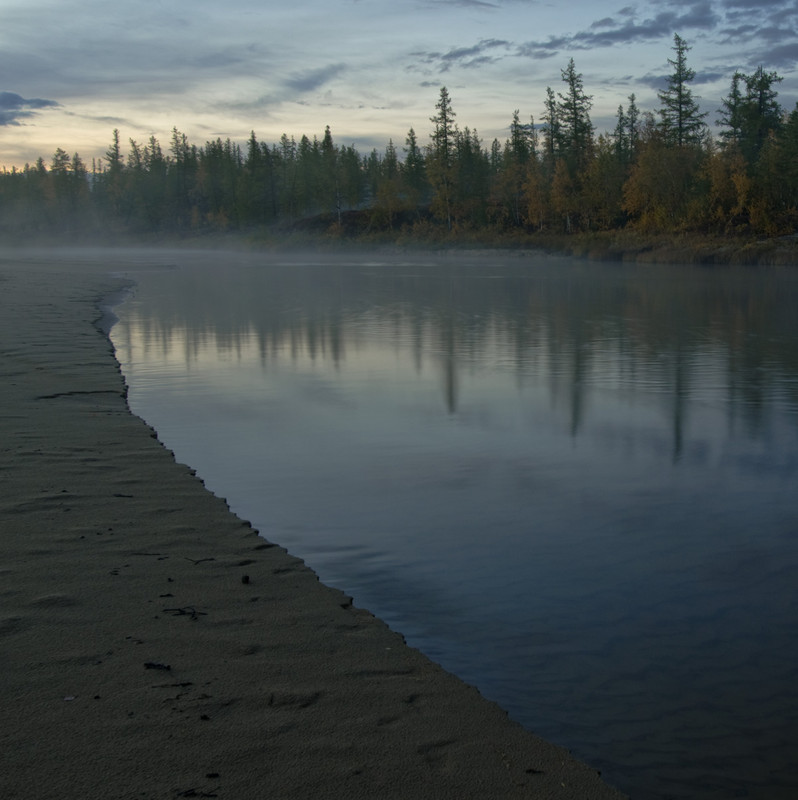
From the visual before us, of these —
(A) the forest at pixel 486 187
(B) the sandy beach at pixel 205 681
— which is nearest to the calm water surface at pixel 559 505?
(B) the sandy beach at pixel 205 681

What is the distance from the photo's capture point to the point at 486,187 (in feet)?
348

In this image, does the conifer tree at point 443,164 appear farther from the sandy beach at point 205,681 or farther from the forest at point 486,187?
the sandy beach at point 205,681

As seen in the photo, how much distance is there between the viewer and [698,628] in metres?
5.04

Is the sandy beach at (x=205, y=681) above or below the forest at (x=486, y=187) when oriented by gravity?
below

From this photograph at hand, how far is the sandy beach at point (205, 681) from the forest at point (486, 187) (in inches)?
2480

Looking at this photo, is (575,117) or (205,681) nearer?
(205,681)

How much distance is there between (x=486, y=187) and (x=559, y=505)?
103m

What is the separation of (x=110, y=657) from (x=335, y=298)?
28608 millimetres

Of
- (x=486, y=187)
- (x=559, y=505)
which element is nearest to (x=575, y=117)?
(x=486, y=187)

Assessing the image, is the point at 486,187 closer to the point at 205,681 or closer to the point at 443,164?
the point at 443,164

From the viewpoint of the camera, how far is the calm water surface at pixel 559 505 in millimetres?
4203

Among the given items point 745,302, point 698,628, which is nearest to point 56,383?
point 698,628

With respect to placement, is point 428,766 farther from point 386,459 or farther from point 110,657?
point 386,459

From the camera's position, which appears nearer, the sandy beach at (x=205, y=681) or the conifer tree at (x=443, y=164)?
the sandy beach at (x=205, y=681)
